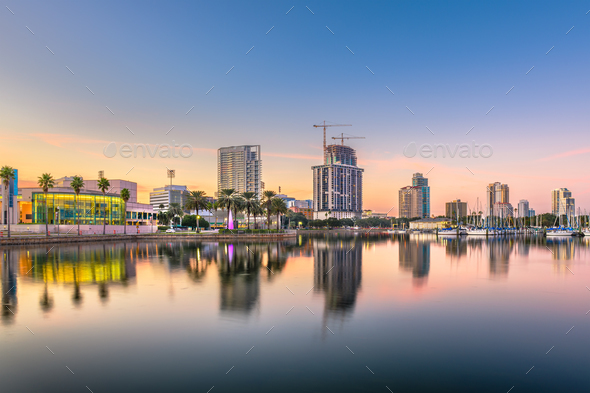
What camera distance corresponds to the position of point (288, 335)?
12.7 m

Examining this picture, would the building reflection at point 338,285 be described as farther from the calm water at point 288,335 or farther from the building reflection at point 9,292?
the building reflection at point 9,292

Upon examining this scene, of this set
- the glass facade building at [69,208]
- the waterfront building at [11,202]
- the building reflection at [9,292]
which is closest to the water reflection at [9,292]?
the building reflection at [9,292]

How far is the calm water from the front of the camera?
9297 millimetres

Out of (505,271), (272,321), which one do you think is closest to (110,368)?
(272,321)

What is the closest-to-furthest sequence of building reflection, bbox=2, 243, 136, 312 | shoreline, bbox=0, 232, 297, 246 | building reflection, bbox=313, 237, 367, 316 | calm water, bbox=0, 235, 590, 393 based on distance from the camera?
1. calm water, bbox=0, 235, 590, 393
2. building reflection, bbox=313, 237, 367, 316
3. building reflection, bbox=2, 243, 136, 312
4. shoreline, bbox=0, 232, 297, 246

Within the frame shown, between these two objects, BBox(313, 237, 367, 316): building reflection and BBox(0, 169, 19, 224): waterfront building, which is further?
BBox(0, 169, 19, 224): waterfront building

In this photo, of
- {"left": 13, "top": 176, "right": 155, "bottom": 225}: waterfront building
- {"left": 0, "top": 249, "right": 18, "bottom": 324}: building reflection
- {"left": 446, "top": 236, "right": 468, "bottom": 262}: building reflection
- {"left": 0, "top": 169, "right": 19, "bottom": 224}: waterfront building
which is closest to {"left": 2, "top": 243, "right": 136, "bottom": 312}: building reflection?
{"left": 0, "top": 249, "right": 18, "bottom": 324}: building reflection

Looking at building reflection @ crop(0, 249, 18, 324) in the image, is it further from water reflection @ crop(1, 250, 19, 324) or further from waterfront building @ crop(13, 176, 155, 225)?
waterfront building @ crop(13, 176, 155, 225)

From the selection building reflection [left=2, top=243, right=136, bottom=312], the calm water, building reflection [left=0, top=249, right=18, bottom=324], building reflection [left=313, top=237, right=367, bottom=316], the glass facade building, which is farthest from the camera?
the glass facade building

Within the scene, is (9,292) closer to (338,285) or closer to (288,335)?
(288,335)

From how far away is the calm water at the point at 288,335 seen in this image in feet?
30.5

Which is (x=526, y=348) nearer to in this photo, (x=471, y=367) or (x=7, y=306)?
(x=471, y=367)

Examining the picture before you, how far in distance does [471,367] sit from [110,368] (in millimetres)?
10368

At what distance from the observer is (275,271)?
28.5m
